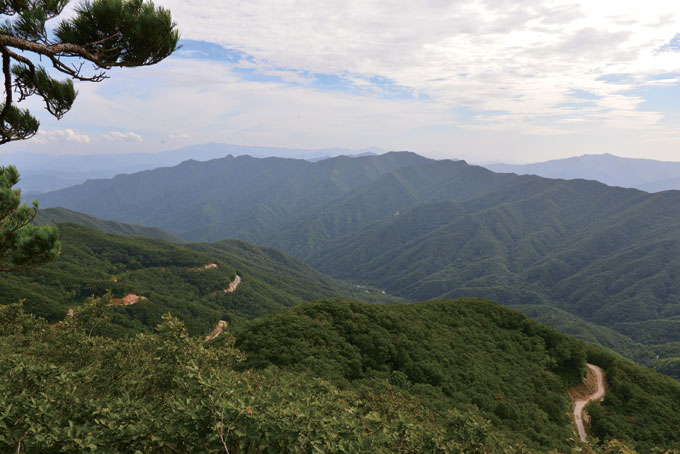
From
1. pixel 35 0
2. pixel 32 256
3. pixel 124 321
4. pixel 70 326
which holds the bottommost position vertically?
pixel 124 321

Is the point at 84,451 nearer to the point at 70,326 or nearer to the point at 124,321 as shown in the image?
the point at 70,326

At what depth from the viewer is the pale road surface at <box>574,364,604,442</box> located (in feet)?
115

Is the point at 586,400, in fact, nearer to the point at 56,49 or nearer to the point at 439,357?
the point at 439,357

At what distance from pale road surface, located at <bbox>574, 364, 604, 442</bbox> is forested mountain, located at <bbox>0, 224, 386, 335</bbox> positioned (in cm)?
7650

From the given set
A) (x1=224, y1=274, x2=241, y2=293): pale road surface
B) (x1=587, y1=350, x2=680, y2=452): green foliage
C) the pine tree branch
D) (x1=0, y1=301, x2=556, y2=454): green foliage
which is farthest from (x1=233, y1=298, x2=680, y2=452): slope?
(x1=224, y1=274, x2=241, y2=293): pale road surface

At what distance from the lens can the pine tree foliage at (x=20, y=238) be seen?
13.1 meters

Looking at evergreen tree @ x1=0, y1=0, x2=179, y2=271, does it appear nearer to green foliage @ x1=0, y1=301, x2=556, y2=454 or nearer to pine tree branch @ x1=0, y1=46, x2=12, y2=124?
pine tree branch @ x1=0, y1=46, x2=12, y2=124

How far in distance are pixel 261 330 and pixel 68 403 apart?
27706mm

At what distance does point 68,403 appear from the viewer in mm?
8289

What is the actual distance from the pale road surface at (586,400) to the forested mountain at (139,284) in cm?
7650

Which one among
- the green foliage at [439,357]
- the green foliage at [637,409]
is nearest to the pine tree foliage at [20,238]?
the green foliage at [439,357]

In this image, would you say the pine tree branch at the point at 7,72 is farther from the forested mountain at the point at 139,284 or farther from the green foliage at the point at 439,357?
the forested mountain at the point at 139,284

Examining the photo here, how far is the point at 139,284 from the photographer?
103 metres

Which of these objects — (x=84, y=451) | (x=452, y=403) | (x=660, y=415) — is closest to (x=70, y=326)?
(x=84, y=451)
